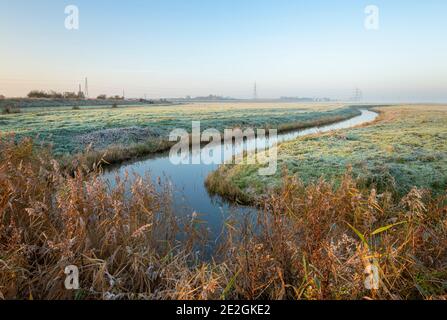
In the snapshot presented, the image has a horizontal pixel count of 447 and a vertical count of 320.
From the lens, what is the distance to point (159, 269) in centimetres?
405

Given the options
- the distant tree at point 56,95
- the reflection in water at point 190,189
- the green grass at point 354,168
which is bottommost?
the reflection in water at point 190,189

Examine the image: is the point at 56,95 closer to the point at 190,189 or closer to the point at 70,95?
the point at 70,95

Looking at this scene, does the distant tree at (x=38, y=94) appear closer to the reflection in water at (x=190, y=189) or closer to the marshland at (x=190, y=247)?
the reflection in water at (x=190, y=189)

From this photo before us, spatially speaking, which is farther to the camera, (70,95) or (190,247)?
(70,95)

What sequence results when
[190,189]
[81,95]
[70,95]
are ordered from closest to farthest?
[190,189], [70,95], [81,95]

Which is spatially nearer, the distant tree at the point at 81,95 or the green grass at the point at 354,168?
the green grass at the point at 354,168

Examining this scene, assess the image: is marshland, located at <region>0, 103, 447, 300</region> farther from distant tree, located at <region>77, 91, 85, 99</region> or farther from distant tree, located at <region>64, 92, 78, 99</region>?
distant tree, located at <region>77, 91, 85, 99</region>

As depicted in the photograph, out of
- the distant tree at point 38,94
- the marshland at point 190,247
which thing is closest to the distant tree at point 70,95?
the distant tree at point 38,94

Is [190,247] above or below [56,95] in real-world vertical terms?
below

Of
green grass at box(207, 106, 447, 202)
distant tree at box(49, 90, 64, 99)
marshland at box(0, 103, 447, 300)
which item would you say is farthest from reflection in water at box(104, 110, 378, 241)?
distant tree at box(49, 90, 64, 99)

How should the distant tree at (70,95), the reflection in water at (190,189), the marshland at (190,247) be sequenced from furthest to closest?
the distant tree at (70,95), the reflection in water at (190,189), the marshland at (190,247)

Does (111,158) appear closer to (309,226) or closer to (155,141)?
(155,141)

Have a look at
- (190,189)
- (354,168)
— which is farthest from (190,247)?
(354,168)
